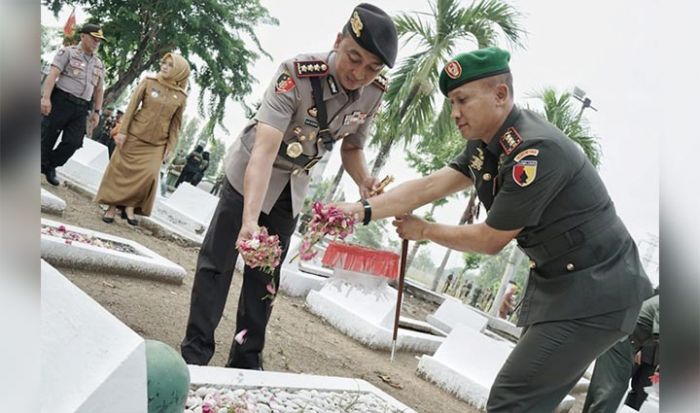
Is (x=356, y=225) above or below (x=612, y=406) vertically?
above

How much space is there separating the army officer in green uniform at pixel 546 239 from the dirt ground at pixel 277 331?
6.04 ft

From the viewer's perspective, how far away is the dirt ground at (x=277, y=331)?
3525 mm

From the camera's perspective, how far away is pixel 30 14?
1.40 ft

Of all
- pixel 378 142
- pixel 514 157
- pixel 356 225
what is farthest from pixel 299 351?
pixel 378 142

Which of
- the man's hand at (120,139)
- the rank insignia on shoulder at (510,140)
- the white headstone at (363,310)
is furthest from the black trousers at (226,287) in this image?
the man's hand at (120,139)

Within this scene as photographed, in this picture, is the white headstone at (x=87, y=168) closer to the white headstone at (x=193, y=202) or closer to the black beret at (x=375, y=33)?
the white headstone at (x=193, y=202)

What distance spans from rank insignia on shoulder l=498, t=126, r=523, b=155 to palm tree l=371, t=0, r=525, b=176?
795cm

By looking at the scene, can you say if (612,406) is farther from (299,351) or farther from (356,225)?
(356,225)

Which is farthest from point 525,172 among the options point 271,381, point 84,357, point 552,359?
point 84,357

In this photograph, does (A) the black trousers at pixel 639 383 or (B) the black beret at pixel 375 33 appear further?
(A) the black trousers at pixel 639 383

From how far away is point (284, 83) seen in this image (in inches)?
98.7

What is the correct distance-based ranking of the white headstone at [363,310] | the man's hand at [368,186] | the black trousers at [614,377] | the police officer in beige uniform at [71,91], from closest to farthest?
the man's hand at [368,186], the black trousers at [614,377], the white headstone at [363,310], the police officer in beige uniform at [71,91]

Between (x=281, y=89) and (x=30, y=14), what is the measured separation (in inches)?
82.8

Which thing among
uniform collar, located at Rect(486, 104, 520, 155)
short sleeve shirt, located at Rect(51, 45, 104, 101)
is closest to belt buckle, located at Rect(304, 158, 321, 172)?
uniform collar, located at Rect(486, 104, 520, 155)
